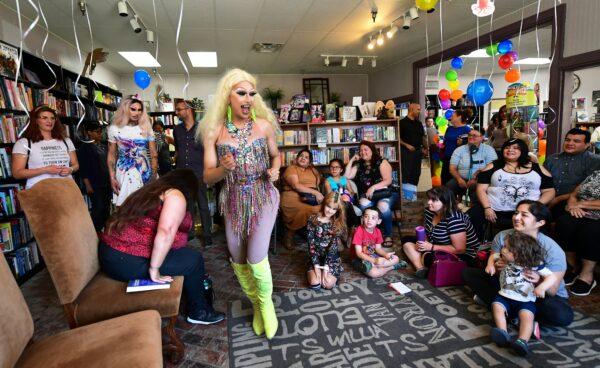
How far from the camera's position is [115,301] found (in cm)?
167

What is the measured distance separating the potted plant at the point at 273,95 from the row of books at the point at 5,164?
6214 mm

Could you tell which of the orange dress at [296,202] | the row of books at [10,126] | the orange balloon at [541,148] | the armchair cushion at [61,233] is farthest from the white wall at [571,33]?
the row of books at [10,126]

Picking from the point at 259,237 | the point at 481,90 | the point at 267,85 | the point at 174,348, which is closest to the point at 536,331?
the point at 259,237

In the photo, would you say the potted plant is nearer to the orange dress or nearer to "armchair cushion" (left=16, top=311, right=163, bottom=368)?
the orange dress

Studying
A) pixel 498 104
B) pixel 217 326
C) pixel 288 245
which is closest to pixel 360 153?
pixel 288 245

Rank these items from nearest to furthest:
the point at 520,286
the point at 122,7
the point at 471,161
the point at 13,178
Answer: the point at 520,286
the point at 13,178
the point at 122,7
the point at 471,161

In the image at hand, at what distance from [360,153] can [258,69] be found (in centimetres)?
519

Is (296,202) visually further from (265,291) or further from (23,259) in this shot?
(23,259)

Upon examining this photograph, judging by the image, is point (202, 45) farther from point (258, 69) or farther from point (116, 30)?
point (258, 69)

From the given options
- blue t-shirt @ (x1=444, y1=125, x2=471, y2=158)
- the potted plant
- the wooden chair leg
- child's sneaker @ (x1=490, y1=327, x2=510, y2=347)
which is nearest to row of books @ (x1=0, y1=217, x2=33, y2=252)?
the wooden chair leg

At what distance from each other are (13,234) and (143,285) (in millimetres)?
2252

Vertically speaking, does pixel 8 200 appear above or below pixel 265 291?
Answer: above

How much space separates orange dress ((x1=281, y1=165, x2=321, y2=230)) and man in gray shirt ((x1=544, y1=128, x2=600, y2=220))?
2285 millimetres

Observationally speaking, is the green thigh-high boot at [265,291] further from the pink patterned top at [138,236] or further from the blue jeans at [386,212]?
the blue jeans at [386,212]
